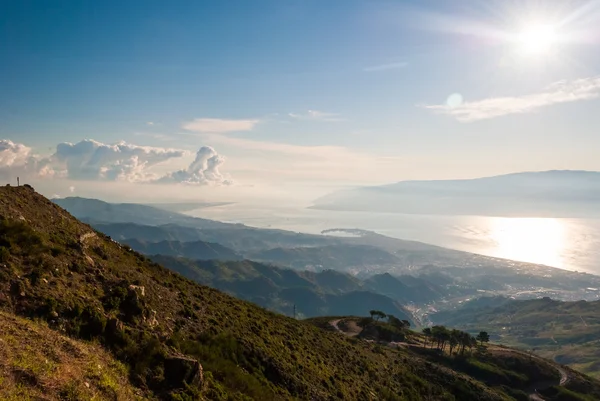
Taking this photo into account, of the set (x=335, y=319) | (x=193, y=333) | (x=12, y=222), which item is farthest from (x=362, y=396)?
(x=335, y=319)

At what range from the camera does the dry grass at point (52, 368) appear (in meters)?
16.5

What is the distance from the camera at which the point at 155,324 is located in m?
30.6

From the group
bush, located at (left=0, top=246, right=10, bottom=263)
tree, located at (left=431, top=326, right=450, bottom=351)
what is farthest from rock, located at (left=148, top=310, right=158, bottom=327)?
tree, located at (left=431, top=326, right=450, bottom=351)

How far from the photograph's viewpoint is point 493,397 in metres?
73.4

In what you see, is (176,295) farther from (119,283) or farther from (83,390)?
(83,390)

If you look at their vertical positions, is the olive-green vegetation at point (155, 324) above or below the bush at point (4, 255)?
below

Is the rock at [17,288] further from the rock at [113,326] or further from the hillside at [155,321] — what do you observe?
the rock at [113,326]

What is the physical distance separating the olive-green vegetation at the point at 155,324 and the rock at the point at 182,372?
2.8 inches

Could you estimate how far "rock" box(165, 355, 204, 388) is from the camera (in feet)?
82.0

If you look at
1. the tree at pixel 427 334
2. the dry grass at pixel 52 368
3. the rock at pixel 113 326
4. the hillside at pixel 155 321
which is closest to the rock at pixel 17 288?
the hillside at pixel 155 321

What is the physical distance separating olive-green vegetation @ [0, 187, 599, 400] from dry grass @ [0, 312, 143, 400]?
0.47 metres

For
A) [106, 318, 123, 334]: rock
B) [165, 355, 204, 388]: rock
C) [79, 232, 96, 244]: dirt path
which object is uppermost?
[79, 232, 96, 244]: dirt path

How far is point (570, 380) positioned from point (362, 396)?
337 ft

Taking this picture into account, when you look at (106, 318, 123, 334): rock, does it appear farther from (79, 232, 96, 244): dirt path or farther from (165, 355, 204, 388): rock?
(79, 232, 96, 244): dirt path
